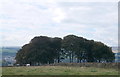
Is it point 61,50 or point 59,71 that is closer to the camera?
point 59,71

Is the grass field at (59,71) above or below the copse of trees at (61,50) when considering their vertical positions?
below

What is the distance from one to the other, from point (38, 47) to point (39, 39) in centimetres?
396

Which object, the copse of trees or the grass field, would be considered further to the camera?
the copse of trees

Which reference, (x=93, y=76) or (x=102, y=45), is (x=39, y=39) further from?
(x=93, y=76)

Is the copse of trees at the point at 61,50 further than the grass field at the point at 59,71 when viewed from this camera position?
Yes

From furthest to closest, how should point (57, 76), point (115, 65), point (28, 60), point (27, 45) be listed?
1. point (27, 45)
2. point (28, 60)
3. point (115, 65)
4. point (57, 76)

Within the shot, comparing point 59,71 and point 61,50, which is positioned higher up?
point 61,50

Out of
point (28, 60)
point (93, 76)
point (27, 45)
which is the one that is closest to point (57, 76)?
point (93, 76)

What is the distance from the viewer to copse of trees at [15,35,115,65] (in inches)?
2948

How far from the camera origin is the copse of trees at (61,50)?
246 ft

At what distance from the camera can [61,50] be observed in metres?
81.8

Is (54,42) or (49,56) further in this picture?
(54,42)

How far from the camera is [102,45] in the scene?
80.2 metres

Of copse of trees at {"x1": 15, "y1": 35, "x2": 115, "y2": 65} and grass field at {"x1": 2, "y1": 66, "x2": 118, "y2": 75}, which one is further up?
copse of trees at {"x1": 15, "y1": 35, "x2": 115, "y2": 65}
